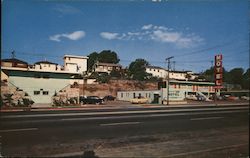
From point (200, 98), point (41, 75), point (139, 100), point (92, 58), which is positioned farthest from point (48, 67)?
point (200, 98)

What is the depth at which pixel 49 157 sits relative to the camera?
338 cm

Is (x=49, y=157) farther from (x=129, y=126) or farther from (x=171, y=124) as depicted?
(x=171, y=124)

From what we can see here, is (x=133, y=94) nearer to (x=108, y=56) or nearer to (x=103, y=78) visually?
(x=103, y=78)

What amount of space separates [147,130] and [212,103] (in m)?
1.28

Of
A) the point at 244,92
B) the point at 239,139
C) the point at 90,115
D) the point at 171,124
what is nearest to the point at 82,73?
the point at 90,115

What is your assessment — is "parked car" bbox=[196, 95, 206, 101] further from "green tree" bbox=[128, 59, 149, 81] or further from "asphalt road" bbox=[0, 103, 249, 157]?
"green tree" bbox=[128, 59, 149, 81]

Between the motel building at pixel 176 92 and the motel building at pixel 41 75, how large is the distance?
94 centimetres

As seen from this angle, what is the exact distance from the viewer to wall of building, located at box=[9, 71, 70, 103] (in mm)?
3262

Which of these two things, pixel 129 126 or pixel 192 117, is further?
pixel 192 117

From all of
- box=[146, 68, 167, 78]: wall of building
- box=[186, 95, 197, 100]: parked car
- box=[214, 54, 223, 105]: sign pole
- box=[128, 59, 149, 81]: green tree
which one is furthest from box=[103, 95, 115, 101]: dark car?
box=[214, 54, 223, 105]: sign pole

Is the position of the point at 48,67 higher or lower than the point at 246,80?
higher

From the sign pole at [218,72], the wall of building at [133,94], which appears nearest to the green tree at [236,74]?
the sign pole at [218,72]

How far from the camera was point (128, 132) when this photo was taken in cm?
390

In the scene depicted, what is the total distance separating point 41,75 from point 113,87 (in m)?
1.06
